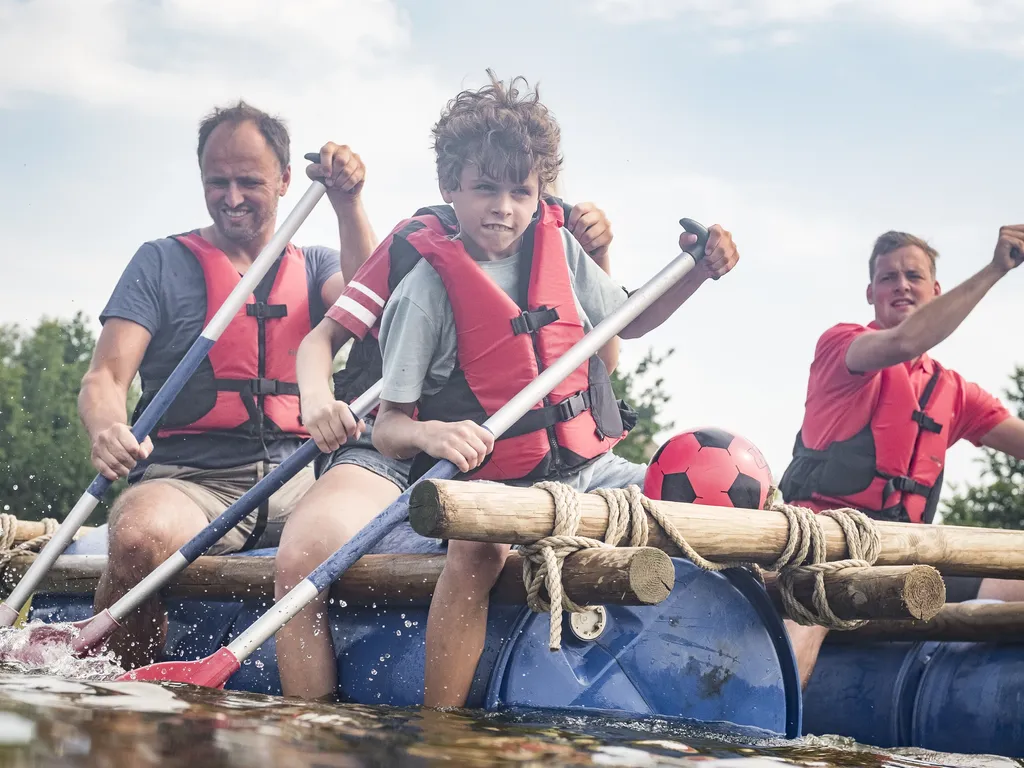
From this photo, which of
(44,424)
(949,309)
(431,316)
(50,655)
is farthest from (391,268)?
(44,424)

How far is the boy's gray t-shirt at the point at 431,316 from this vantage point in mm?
3250

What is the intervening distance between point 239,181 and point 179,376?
0.81m

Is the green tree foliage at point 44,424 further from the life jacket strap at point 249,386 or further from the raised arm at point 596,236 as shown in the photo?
the raised arm at point 596,236

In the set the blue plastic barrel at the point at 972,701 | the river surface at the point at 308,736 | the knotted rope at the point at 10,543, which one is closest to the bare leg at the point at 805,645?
the blue plastic barrel at the point at 972,701

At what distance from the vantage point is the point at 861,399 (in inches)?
181

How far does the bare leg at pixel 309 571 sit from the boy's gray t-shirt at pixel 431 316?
33cm

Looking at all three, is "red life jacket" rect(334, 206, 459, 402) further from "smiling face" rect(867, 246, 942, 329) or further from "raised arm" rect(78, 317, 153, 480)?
"smiling face" rect(867, 246, 942, 329)

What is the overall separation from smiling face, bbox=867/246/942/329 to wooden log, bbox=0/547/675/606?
2519mm

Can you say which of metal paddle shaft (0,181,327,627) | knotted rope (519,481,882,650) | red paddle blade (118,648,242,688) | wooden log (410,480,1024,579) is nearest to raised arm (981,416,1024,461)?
wooden log (410,480,1024,579)

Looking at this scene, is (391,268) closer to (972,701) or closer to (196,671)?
(196,671)

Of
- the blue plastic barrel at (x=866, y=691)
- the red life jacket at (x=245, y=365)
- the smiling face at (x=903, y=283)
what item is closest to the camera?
the blue plastic barrel at (x=866, y=691)

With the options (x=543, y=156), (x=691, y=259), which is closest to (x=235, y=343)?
(x=543, y=156)

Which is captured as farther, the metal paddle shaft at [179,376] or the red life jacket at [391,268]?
the metal paddle shaft at [179,376]

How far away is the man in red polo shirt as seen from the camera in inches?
169
